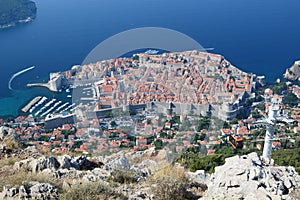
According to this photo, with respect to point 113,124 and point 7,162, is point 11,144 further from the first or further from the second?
point 113,124

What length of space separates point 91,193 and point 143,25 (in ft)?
62.4

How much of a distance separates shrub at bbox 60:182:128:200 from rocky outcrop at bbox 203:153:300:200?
51cm

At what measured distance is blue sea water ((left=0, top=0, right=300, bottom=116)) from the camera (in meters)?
14.3

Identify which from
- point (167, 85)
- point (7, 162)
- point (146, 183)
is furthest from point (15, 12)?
point (146, 183)

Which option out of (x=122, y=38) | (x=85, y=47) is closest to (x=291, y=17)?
(x=85, y=47)

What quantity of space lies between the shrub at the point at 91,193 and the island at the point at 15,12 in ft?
71.9

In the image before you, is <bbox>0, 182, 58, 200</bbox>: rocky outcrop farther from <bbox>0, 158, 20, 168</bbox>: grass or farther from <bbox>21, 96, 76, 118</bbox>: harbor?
<bbox>21, 96, 76, 118</bbox>: harbor

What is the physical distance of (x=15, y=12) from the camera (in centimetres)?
2253

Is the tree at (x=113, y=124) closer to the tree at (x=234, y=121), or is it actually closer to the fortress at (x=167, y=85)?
the fortress at (x=167, y=85)

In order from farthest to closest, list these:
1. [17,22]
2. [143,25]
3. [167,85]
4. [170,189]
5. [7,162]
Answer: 1. [17,22]
2. [143,25]
3. [167,85]
4. [7,162]
5. [170,189]

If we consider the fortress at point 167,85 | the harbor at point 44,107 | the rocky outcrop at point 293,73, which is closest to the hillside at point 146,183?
the fortress at point 167,85

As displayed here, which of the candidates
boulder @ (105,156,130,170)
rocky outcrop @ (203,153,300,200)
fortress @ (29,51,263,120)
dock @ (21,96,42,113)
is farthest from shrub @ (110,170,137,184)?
dock @ (21,96,42,113)

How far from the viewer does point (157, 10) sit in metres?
24.3

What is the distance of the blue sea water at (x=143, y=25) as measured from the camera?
14.3 metres
